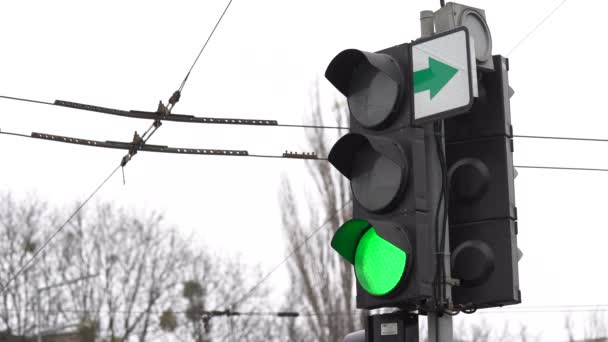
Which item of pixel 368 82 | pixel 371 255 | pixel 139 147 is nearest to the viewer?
pixel 371 255

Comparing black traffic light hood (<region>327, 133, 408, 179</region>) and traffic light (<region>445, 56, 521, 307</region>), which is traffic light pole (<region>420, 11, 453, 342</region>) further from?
black traffic light hood (<region>327, 133, 408, 179</region>)

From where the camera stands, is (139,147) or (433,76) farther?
(139,147)

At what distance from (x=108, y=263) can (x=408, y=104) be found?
112ft

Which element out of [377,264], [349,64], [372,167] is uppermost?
[349,64]

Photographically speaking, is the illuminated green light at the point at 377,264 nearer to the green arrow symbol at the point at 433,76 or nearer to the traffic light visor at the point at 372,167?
the traffic light visor at the point at 372,167

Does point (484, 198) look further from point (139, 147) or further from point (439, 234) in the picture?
point (139, 147)

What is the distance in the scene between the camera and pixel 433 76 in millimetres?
5207

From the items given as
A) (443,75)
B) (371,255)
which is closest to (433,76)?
(443,75)

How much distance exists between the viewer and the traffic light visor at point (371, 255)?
16.8 feet

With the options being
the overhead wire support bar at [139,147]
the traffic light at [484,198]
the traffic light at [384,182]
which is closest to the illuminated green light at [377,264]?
the traffic light at [384,182]

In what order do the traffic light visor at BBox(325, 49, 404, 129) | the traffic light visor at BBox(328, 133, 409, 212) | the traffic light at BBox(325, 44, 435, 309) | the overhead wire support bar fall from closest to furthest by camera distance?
the traffic light at BBox(325, 44, 435, 309) < the traffic light visor at BBox(328, 133, 409, 212) < the traffic light visor at BBox(325, 49, 404, 129) < the overhead wire support bar

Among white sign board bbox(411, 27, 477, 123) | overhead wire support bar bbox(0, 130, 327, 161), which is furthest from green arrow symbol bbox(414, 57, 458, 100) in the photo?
overhead wire support bar bbox(0, 130, 327, 161)

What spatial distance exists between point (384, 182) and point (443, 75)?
0.50 metres

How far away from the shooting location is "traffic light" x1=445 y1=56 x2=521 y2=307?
5.16m
